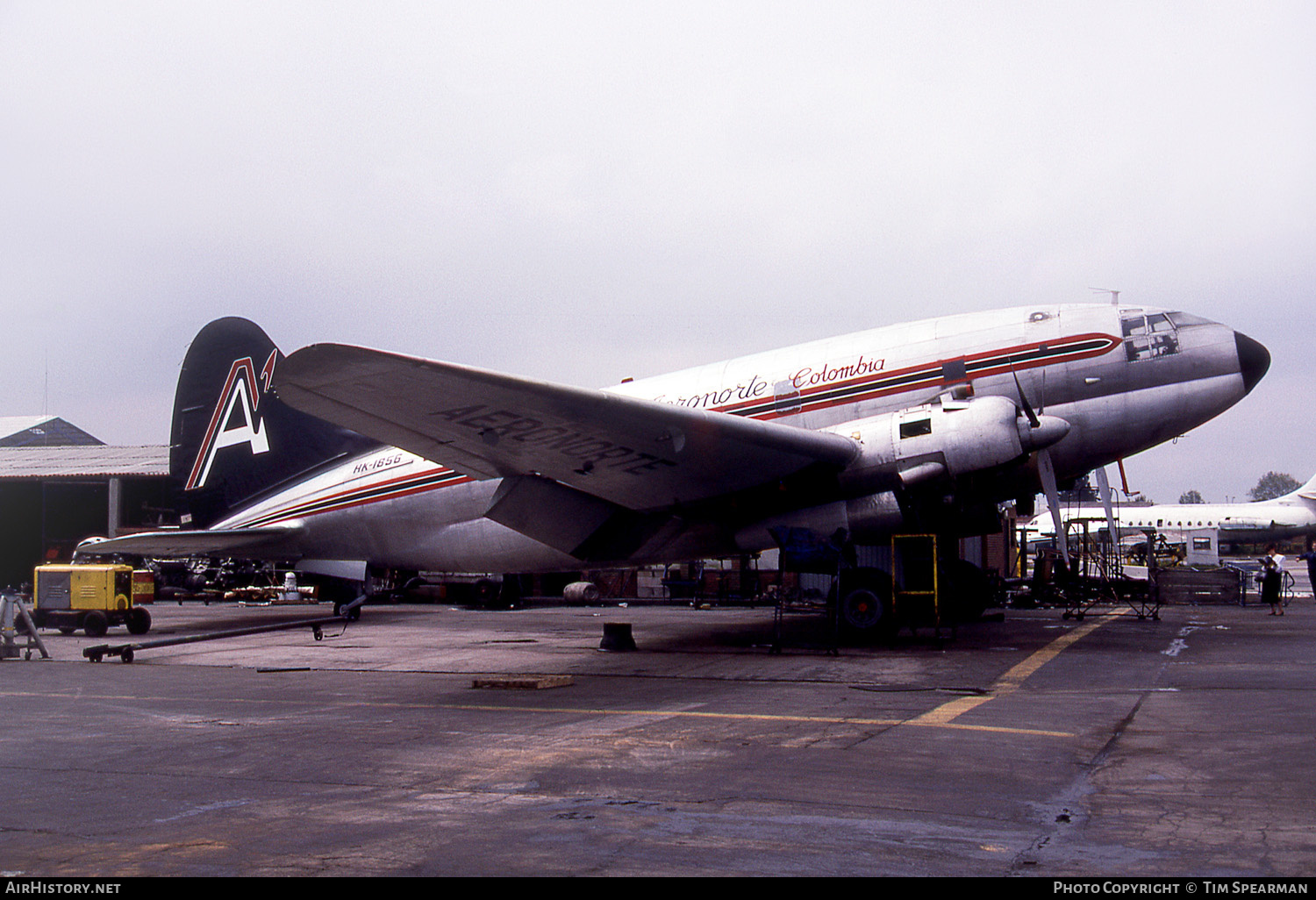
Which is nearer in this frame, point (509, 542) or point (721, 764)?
point (721, 764)

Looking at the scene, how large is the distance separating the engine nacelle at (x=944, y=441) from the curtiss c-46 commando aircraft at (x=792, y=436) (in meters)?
0.03

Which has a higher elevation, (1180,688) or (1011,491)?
(1011,491)

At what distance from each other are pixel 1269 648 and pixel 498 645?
11.4 meters

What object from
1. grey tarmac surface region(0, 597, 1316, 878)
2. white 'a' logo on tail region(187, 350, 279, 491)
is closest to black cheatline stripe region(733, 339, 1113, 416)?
grey tarmac surface region(0, 597, 1316, 878)

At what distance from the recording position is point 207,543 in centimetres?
1989

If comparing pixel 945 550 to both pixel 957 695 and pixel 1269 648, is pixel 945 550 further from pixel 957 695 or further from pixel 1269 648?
pixel 957 695

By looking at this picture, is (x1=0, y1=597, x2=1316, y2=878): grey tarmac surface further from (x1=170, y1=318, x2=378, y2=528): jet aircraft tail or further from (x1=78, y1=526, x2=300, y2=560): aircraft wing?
(x1=170, y1=318, x2=378, y2=528): jet aircraft tail

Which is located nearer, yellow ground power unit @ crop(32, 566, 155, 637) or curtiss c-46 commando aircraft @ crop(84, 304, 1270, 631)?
curtiss c-46 commando aircraft @ crop(84, 304, 1270, 631)

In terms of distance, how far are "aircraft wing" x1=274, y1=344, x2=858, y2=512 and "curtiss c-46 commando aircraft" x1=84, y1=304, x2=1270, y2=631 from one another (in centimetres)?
4

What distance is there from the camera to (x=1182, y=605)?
90.1 feet

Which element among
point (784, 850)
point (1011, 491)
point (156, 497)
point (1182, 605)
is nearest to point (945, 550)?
point (1011, 491)

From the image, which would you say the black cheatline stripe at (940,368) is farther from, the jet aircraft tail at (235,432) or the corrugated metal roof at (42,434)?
the corrugated metal roof at (42,434)

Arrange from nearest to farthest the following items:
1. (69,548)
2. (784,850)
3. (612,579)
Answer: (784,850) → (612,579) → (69,548)

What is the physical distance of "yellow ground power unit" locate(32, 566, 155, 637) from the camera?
723 inches
